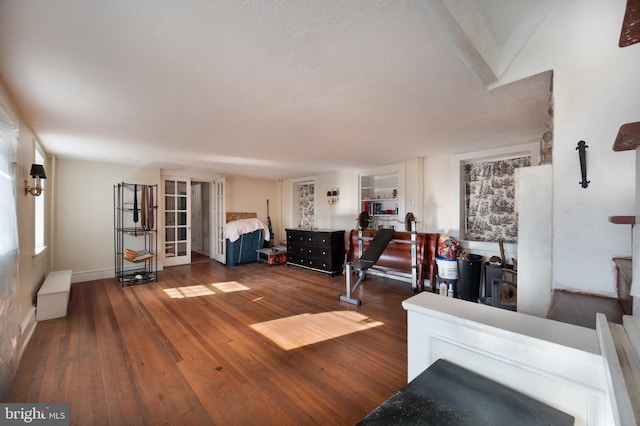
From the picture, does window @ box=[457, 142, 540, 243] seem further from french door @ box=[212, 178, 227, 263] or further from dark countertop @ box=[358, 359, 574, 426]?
french door @ box=[212, 178, 227, 263]

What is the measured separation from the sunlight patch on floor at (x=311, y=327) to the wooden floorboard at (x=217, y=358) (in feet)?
0.04

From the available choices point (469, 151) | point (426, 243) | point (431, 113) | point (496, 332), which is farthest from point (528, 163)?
point (496, 332)

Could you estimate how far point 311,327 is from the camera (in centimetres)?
288

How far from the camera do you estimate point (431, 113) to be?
247 cm

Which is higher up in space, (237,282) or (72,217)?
(72,217)

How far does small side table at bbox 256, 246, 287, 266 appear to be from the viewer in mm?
6228

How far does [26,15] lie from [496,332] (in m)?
2.48

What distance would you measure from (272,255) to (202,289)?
6.86 ft

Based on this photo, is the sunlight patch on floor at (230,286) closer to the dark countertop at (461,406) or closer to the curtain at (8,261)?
the curtain at (8,261)

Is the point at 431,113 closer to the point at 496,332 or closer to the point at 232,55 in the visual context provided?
the point at 232,55

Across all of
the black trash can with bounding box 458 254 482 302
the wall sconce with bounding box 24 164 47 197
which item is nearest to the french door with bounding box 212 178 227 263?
the wall sconce with bounding box 24 164 47 197

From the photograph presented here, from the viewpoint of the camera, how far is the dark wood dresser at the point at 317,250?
533 centimetres

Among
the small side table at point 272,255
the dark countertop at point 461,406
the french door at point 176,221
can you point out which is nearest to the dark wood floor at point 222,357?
the dark countertop at point 461,406

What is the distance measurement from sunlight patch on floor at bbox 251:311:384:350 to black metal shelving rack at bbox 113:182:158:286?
125 inches
